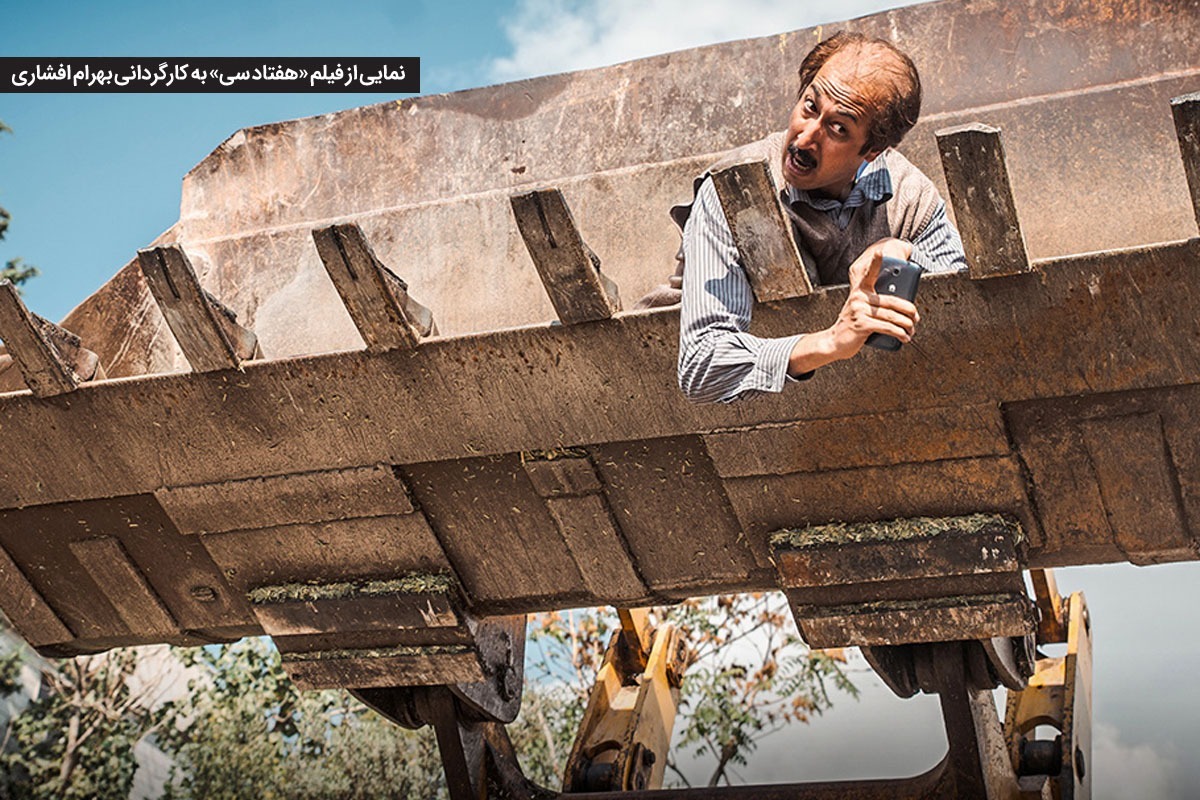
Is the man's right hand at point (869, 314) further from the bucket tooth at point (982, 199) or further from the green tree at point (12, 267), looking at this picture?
the green tree at point (12, 267)

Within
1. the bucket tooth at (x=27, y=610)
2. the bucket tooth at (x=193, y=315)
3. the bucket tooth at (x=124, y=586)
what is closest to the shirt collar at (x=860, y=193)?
the bucket tooth at (x=193, y=315)

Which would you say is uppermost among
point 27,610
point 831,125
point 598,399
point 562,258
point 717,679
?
point 831,125

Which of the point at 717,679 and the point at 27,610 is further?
the point at 717,679

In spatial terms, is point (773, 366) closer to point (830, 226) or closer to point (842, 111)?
point (842, 111)

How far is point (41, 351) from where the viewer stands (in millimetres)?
3816

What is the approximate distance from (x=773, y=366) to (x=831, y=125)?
565mm

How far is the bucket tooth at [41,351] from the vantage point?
12.3 feet

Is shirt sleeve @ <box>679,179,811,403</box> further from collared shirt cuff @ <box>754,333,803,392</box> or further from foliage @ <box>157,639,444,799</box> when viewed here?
foliage @ <box>157,639,444,799</box>

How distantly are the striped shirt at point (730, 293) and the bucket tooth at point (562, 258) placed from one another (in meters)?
0.31

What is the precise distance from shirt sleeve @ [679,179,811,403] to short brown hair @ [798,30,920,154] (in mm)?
338

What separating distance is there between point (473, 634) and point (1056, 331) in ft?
6.20

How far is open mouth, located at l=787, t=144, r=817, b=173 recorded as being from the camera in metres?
2.96

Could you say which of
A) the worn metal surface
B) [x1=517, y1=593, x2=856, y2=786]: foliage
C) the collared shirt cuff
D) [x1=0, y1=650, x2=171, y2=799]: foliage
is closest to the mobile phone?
the collared shirt cuff

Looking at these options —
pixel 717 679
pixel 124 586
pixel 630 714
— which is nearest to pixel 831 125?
pixel 124 586
